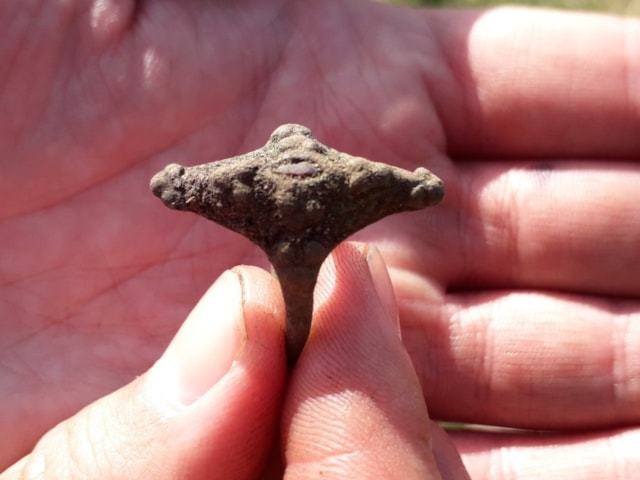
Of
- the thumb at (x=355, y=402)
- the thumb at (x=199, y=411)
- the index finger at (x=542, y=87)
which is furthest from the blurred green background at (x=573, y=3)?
the thumb at (x=199, y=411)

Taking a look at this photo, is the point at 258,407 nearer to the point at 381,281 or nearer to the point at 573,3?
the point at 381,281

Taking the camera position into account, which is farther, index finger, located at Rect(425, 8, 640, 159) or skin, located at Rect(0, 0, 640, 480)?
index finger, located at Rect(425, 8, 640, 159)

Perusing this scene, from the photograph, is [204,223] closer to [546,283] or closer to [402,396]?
[402,396]

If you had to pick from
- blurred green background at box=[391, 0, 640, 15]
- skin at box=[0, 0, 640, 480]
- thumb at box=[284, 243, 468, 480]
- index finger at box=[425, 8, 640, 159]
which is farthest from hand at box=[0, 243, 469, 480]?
blurred green background at box=[391, 0, 640, 15]

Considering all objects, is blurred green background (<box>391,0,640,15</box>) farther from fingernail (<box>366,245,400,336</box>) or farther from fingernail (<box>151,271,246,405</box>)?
fingernail (<box>151,271,246,405</box>)

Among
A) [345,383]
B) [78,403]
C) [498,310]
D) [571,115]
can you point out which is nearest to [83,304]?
[78,403]

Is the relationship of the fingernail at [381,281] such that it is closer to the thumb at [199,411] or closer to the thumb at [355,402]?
the thumb at [355,402]
